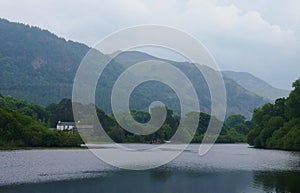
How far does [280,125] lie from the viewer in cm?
9612

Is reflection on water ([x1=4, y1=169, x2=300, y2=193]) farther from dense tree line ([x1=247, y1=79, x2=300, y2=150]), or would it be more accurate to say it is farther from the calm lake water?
dense tree line ([x1=247, y1=79, x2=300, y2=150])

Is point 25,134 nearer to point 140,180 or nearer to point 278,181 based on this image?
point 140,180

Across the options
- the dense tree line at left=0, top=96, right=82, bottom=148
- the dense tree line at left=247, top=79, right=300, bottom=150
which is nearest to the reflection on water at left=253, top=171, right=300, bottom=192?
the dense tree line at left=247, top=79, right=300, bottom=150

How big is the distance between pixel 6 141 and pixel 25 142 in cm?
549

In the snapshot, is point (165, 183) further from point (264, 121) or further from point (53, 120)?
point (53, 120)

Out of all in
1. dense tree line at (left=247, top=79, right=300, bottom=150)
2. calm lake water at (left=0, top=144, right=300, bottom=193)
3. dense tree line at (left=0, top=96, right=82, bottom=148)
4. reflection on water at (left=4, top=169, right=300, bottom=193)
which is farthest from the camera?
dense tree line at (left=247, top=79, right=300, bottom=150)

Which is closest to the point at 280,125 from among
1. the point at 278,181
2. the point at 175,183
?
the point at 278,181

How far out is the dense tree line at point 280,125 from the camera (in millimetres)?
85500

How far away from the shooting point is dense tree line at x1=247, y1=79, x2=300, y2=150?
281ft

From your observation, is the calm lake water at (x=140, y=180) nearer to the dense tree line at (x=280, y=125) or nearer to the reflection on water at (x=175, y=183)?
the reflection on water at (x=175, y=183)

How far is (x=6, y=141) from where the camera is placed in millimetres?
72500

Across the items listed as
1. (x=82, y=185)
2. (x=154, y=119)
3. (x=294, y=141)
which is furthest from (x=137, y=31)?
(x=154, y=119)

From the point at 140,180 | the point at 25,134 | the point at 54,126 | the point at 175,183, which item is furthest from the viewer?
the point at 54,126

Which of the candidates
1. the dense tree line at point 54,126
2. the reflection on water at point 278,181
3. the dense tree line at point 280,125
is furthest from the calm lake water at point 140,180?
the dense tree line at point 280,125
